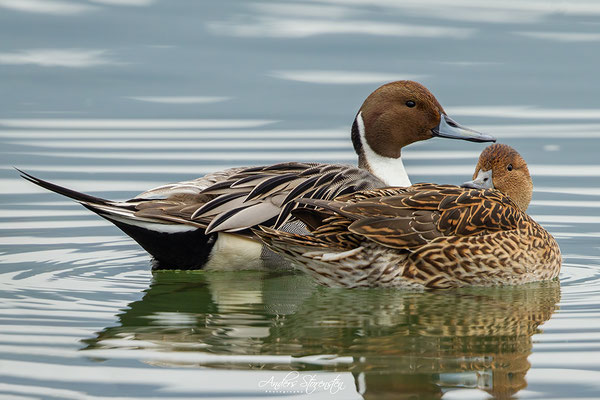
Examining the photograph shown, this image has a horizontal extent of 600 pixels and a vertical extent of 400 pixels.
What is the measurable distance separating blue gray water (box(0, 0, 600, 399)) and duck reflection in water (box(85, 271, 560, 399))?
0.02 metres

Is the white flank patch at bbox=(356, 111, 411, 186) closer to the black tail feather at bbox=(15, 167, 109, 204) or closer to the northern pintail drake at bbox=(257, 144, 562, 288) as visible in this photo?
the northern pintail drake at bbox=(257, 144, 562, 288)

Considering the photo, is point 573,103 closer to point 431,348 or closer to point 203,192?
point 203,192

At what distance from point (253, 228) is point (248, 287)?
1.38 feet

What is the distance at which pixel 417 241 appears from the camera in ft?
27.6

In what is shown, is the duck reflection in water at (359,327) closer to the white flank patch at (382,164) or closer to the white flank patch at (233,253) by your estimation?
the white flank patch at (233,253)

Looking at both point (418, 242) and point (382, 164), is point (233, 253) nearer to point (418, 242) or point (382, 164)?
point (418, 242)

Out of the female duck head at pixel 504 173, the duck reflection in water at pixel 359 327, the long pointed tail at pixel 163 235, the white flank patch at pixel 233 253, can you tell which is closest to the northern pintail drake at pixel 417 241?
the duck reflection in water at pixel 359 327

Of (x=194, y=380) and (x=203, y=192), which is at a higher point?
(x=203, y=192)

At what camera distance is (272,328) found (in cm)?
761

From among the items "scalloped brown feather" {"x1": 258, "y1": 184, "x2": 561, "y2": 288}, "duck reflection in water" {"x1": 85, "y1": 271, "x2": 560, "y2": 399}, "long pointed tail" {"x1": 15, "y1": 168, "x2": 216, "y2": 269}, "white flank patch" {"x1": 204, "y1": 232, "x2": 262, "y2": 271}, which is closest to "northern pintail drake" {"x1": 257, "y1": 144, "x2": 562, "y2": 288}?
"scalloped brown feather" {"x1": 258, "y1": 184, "x2": 561, "y2": 288}

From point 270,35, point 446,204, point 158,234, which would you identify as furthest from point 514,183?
point 270,35

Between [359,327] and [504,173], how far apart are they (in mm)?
2318

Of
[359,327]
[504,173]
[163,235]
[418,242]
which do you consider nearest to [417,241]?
[418,242]

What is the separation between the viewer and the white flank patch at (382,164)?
10266 millimetres
